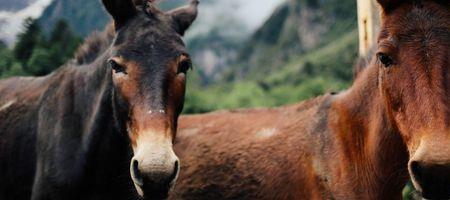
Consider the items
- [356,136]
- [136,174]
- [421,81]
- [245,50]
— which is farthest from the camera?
[245,50]

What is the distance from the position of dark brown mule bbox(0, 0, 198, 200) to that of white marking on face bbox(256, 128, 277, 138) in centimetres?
117

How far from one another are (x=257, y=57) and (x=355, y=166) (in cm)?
14112

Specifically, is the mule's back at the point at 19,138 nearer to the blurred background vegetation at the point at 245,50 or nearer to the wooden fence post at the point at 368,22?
the blurred background vegetation at the point at 245,50

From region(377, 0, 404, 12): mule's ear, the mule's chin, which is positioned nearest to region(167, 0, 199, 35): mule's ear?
the mule's chin

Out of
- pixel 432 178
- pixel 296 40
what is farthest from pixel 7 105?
pixel 296 40

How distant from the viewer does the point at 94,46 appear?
4594 mm

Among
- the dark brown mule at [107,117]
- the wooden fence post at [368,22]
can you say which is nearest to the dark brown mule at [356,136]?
the dark brown mule at [107,117]

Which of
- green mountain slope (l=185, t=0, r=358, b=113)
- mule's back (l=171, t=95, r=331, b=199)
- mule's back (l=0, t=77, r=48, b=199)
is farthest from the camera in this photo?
green mountain slope (l=185, t=0, r=358, b=113)

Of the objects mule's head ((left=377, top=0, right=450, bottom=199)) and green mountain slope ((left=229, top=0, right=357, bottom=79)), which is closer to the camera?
mule's head ((left=377, top=0, right=450, bottom=199))

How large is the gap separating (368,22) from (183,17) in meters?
2.04

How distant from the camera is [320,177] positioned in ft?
14.3

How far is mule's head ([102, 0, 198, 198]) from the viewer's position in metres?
3.40

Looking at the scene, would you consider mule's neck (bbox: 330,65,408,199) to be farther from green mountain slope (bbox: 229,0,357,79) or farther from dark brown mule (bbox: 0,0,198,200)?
green mountain slope (bbox: 229,0,357,79)

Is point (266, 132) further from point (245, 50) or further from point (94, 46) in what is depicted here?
point (245, 50)
